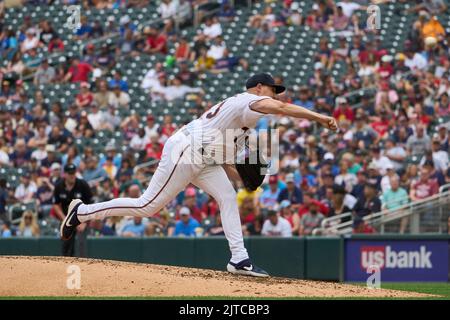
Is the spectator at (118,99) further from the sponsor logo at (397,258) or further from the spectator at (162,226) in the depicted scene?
the sponsor logo at (397,258)

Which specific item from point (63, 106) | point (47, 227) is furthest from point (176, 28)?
point (47, 227)

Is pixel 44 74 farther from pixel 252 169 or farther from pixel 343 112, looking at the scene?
pixel 252 169

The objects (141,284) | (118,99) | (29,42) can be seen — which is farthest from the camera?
(29,42)

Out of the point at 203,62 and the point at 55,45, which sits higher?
the point at 55,45

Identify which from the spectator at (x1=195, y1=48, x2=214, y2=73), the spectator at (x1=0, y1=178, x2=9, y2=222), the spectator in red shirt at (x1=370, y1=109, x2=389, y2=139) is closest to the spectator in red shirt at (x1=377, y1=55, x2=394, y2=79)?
the spectator in red shirt at (x1=370, y1=109, x2=389, y2=139)

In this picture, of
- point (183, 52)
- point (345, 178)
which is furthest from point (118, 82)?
point (345, 178)

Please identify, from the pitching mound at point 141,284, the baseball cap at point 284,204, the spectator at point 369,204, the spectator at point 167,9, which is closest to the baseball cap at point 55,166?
the baseball cap at point 284,204

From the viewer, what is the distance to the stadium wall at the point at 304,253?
16.1m

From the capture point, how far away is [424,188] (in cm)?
1741

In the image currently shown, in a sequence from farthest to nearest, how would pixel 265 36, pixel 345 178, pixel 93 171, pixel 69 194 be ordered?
pixel 265 36, pixel 93 171, pixel 345 178, pixel 69 194

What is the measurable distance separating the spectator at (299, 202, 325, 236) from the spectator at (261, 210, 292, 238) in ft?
0.95

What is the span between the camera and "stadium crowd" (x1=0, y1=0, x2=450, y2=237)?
17562 millimetres

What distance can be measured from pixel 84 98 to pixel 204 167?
40.5ft

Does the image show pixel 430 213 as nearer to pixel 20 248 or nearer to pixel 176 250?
pixel 176 250
